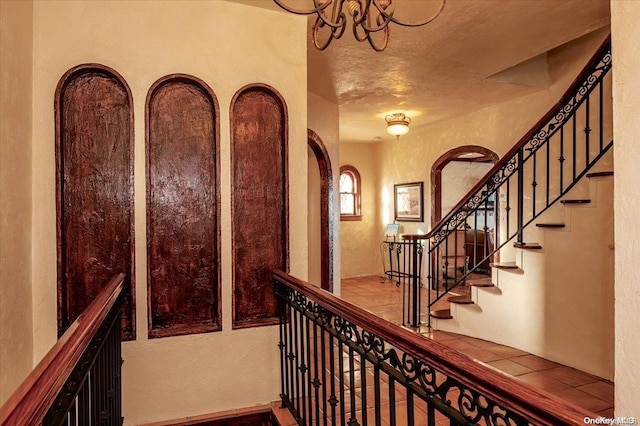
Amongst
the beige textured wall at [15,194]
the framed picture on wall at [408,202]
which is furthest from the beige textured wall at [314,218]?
the beige textured wall at [15,194]

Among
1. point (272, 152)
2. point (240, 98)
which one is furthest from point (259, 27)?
point (272, 152)

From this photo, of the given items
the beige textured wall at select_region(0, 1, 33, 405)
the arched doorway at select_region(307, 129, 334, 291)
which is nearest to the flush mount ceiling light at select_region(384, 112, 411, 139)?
the arched doorway at select_region(307, 129, 334, 291)

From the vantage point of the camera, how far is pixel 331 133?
4957mm

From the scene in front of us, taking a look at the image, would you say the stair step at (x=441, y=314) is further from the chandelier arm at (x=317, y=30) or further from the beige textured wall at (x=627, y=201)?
the chandelier arm at (x=317, y=30)

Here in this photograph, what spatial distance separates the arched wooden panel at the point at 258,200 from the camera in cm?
259

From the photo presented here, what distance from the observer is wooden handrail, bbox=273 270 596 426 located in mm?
745

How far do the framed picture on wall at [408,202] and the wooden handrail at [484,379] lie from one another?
18.5 ft

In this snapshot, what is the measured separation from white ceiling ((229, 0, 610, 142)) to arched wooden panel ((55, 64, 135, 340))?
1.03 metres

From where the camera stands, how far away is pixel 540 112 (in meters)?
4.56

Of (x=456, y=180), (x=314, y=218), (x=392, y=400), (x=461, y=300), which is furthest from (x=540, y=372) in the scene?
(x=456, y=180)

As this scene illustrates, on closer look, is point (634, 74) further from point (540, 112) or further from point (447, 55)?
point (540, 112)

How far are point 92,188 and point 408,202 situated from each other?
5591 mm

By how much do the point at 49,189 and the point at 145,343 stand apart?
1.03 meters

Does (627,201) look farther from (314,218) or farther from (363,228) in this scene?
(363,228)
